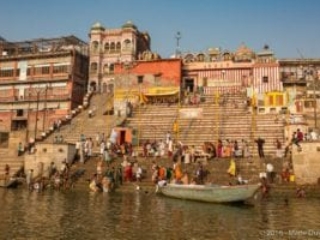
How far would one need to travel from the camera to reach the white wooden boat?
17703 millimetres

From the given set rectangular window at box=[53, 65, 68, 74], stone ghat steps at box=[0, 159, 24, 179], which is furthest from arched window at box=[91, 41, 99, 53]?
stone ghat steps at box=[0, 159, 24, 179]


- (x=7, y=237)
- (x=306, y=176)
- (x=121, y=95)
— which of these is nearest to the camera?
(x=7, y=237)

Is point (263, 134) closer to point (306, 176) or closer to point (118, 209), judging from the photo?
point (306, 176)

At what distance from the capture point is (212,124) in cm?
3403

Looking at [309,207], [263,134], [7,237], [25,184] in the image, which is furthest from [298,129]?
[7,237]

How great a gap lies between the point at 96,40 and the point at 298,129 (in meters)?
35.4

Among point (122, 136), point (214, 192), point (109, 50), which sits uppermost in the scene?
point (109, 50)

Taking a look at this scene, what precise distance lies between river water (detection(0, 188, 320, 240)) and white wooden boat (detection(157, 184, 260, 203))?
0.44 m

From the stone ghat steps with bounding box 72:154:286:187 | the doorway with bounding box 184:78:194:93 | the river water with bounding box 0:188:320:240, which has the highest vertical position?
the doorway with bounding box 184:78:194:93

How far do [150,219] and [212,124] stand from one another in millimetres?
20727

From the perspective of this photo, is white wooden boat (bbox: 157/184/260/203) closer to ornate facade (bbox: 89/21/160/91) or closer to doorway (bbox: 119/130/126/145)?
doorway (bbox: 119/130/126/145)

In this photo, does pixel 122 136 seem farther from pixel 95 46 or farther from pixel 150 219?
pixel 95 46

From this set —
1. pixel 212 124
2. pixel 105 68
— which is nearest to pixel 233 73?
pixel 212 124

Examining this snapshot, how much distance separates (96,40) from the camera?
56.2 metres
